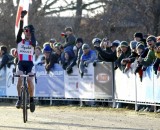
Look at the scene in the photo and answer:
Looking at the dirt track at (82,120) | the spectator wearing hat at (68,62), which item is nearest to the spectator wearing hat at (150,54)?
the dirt track at (82,120)

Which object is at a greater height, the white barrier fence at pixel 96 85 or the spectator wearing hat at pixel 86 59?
the spectator wearing hat at pixel 86 59

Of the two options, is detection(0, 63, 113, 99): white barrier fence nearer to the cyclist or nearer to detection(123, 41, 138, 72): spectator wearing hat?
detection(123, 41, 138, 72): spectator wearing hat

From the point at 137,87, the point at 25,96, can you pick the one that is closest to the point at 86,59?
the point at 137,87

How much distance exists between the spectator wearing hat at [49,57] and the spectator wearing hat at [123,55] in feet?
10.3

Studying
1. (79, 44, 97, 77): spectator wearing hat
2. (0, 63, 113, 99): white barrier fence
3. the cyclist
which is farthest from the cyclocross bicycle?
(79, 44, 97, 77): spectator wearing hat

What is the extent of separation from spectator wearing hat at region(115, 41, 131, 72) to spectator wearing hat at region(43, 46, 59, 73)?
3.13m

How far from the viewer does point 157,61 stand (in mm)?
18703

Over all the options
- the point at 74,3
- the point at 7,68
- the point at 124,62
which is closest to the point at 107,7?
the point at 74,3

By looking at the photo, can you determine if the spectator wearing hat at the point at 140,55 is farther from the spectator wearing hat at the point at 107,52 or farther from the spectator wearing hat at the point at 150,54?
the spectator wearing hat at the point at 107,52

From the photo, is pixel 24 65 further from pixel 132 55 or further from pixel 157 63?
pixel 132 55

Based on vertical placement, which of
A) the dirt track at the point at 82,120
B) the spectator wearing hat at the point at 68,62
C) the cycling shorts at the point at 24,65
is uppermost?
the spectator wearing hat at the point at 68,62

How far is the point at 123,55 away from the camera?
68.4 feet

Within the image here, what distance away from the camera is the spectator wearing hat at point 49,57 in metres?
23.5

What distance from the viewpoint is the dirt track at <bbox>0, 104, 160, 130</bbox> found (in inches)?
610
